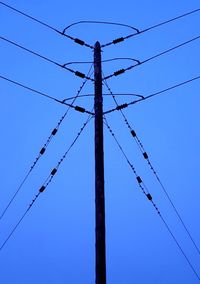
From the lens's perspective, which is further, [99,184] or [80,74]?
[80,74]

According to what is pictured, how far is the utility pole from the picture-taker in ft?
41.7

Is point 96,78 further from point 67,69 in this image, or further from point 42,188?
point 42,188

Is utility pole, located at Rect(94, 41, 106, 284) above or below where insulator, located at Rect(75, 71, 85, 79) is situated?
below

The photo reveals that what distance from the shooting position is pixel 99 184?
13.1 m

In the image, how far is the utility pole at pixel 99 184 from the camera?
12711 millimetres

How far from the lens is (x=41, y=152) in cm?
1559

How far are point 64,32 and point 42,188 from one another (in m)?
4.14

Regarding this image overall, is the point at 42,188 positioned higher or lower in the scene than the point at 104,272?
higher

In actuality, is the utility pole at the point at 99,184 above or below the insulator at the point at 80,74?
below

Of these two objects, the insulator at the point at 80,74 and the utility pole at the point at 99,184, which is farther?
the insulator at the point at 80,74

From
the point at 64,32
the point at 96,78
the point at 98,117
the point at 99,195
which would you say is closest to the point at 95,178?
the point at 99,195

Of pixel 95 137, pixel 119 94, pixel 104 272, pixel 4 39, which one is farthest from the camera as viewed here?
pixel 119 94

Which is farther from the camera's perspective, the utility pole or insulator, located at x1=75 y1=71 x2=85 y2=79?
insulator, located at x1=75 y1=71 x2=85 y2=79

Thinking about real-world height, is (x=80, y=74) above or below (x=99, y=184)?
above
